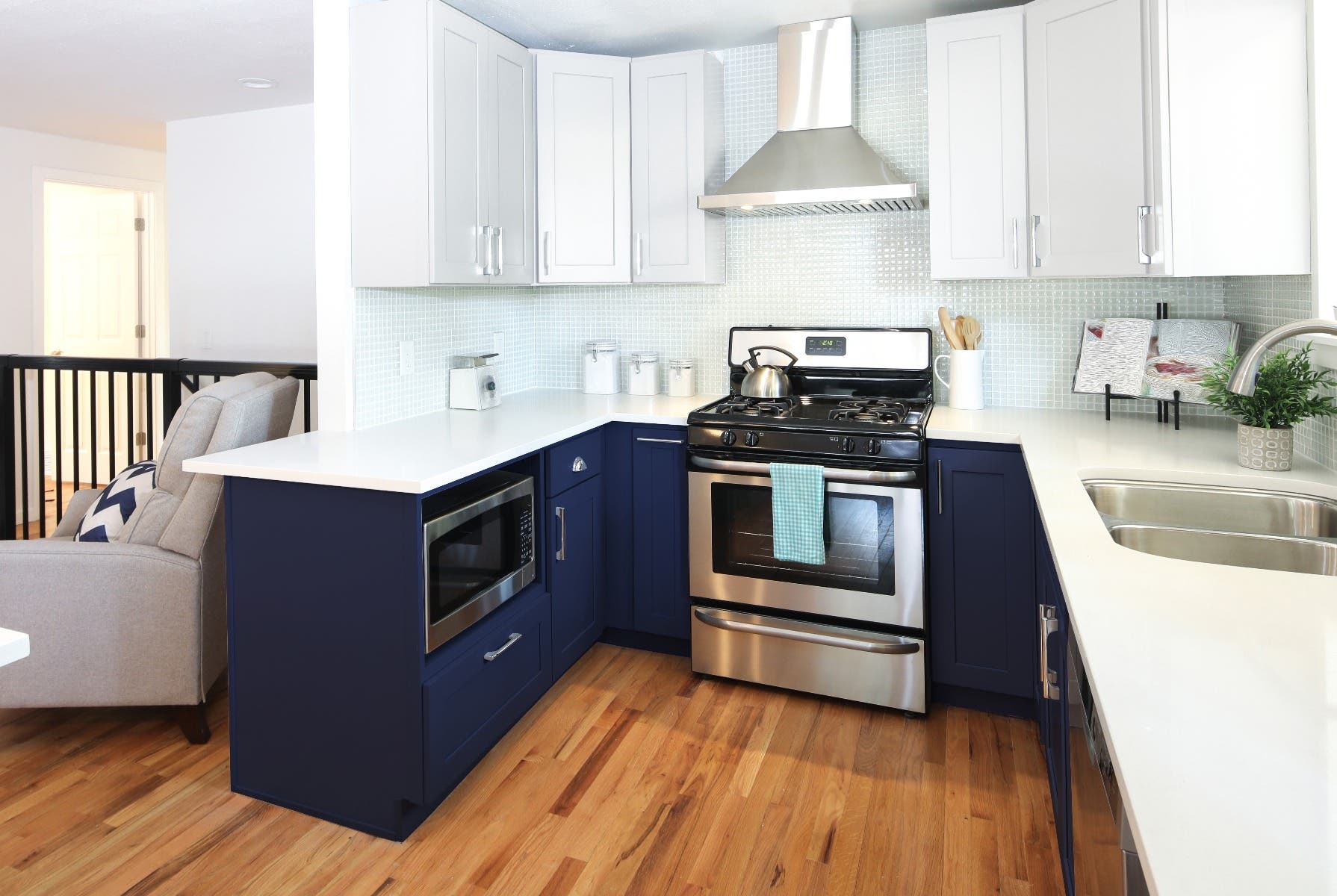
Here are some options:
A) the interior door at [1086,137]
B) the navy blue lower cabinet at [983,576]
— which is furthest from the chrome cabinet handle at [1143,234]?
the navy blue lower cabinet at [983,576]

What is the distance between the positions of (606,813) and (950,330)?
2.01 m

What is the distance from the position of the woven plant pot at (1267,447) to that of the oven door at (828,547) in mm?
Result: 838

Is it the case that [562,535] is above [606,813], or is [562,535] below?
above

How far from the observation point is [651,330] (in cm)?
362

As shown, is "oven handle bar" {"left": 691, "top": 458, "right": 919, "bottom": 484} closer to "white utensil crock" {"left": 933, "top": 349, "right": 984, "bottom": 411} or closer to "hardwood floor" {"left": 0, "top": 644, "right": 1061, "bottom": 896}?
"white utensil crock" {"left": 933, "top": 349, "right": 984, "bottom": 411}

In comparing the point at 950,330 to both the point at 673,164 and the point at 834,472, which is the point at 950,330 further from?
the point at 673,164

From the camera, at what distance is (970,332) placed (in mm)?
3031

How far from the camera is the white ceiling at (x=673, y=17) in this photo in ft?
9.36

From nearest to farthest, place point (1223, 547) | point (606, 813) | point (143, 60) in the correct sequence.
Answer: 1. point (1223, 547)
2. point (606, 813)
3. point (143, 60)

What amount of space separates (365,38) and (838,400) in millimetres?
1985

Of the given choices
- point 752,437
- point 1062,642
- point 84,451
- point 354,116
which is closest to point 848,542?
point 752,437

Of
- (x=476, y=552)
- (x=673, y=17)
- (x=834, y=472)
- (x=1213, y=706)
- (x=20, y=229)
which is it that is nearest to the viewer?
(x=1213, y=706)

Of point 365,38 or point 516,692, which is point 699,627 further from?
point 365,38

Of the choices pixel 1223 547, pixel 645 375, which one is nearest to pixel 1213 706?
pixel 1223 547
